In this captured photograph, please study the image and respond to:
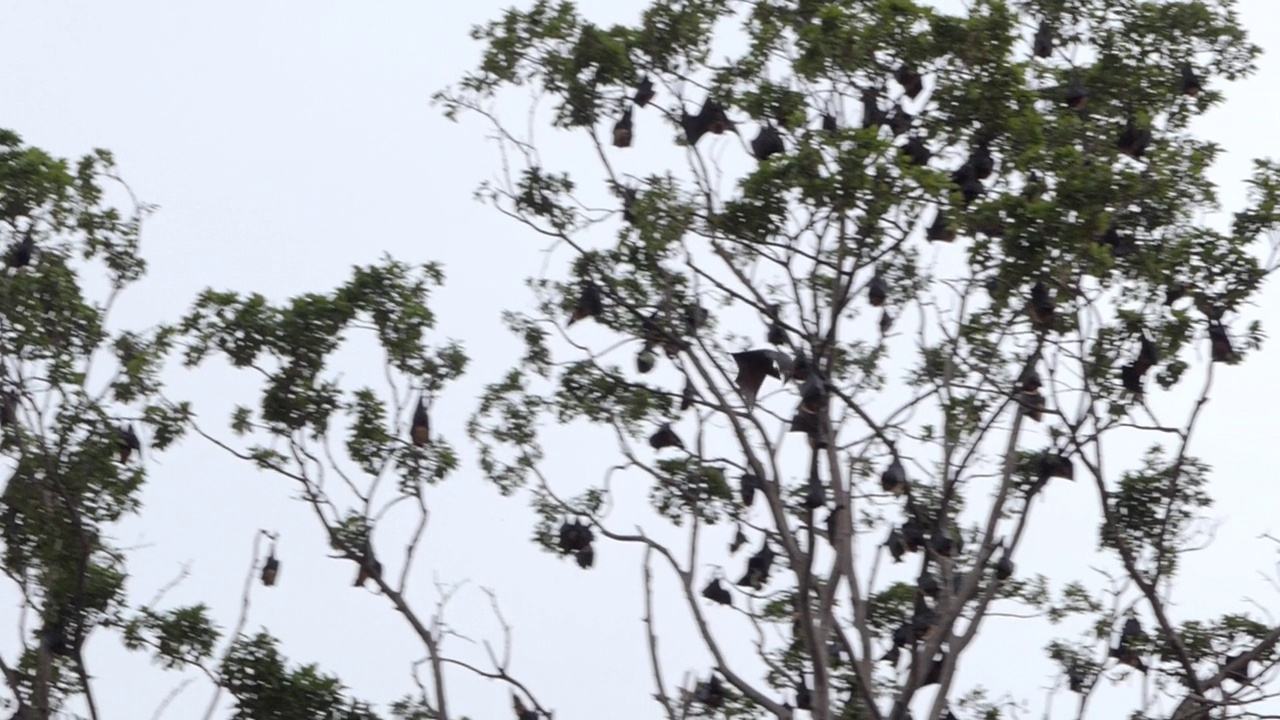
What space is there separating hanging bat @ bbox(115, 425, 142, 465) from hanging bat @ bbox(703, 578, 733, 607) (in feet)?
14.3

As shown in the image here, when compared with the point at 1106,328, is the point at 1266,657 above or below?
below

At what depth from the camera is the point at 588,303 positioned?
484 inches

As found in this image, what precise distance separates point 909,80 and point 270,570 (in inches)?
258

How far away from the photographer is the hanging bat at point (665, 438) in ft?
41.8

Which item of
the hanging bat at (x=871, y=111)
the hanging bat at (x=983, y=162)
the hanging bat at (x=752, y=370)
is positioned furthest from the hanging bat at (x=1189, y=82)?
the hanging bat at (x=752, y=370)

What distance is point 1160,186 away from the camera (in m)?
10.2

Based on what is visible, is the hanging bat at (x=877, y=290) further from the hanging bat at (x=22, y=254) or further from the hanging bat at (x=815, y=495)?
the hanging bat at (x=22, y=254)

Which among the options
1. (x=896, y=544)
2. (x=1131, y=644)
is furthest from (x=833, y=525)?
(x=1131, y=644)

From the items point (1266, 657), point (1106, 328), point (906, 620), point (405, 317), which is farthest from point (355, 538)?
point (1266, 657)

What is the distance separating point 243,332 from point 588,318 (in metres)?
2.56

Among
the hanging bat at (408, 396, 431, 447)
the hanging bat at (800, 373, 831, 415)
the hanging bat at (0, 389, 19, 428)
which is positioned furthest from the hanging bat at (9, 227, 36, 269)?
the hanging bat at (800, 373, 831, 415)

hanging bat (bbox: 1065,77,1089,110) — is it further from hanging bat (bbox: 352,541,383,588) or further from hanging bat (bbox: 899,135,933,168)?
hanging bat (bbox: 352,541,383,588)

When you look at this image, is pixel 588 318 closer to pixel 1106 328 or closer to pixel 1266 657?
pixel 1106 328

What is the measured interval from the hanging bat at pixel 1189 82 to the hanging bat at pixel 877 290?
2393mm
